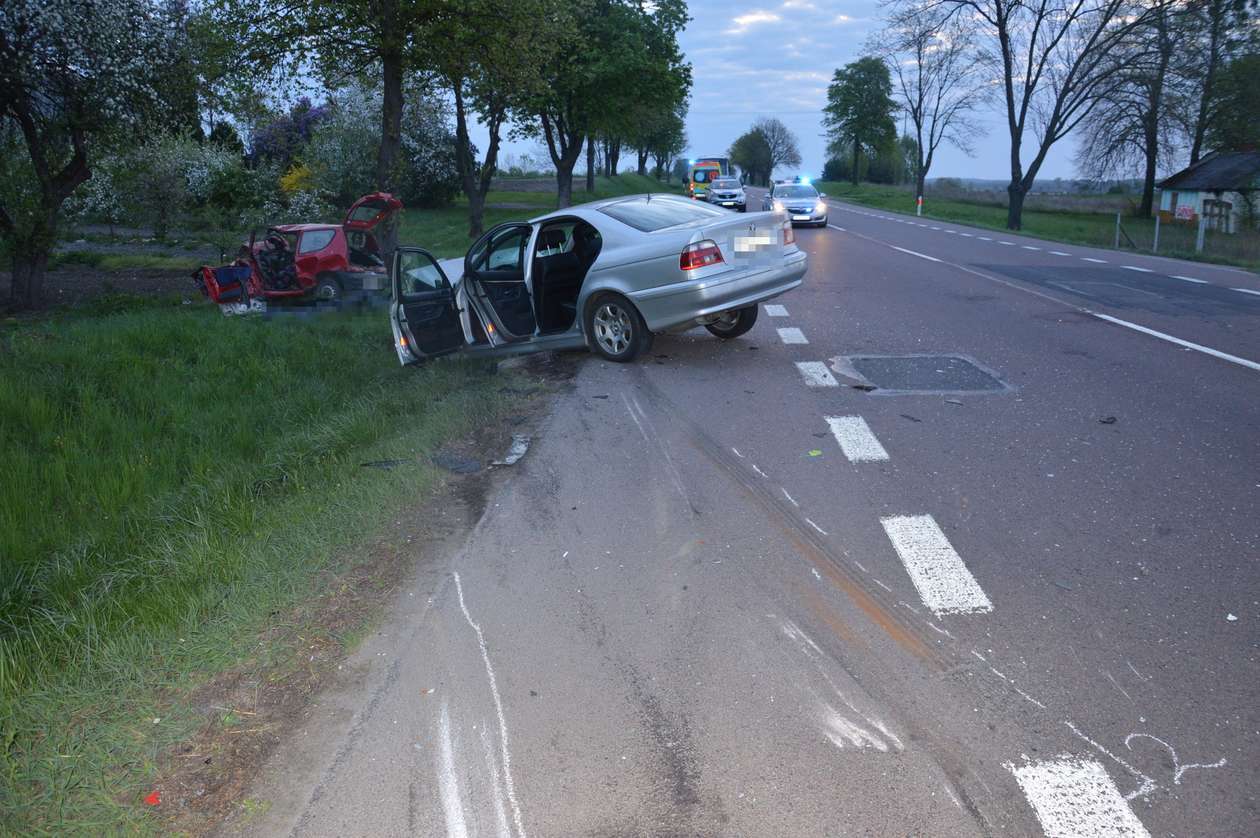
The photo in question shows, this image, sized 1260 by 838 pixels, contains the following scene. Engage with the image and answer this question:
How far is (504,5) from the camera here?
52.5 feet

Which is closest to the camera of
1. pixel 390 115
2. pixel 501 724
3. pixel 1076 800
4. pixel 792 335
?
pixel 1076 800

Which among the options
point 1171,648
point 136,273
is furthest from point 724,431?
point 136,273

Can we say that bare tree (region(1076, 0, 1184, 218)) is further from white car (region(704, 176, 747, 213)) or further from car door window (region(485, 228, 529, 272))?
car door window (region(485, 228, 529, 272))

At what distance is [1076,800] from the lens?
3.27 meters

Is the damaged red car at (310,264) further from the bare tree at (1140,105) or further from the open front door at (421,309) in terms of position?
the bare tree at (1140,105)

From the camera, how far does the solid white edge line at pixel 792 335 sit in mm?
10664

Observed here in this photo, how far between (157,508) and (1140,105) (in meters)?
43.9

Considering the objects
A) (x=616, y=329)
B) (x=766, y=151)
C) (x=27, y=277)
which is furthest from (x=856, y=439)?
(x=766, y=151)

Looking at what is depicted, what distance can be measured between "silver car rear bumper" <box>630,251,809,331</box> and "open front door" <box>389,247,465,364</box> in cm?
182

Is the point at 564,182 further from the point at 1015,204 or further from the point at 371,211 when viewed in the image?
the point at 371,211

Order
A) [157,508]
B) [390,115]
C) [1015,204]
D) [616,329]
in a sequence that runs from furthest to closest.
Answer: [1015,204]
[390,115]
[616,329]
[157,508]

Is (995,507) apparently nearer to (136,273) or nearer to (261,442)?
(261,442)

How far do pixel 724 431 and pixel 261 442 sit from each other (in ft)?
13.0

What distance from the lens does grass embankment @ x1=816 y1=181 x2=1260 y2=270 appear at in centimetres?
2553
